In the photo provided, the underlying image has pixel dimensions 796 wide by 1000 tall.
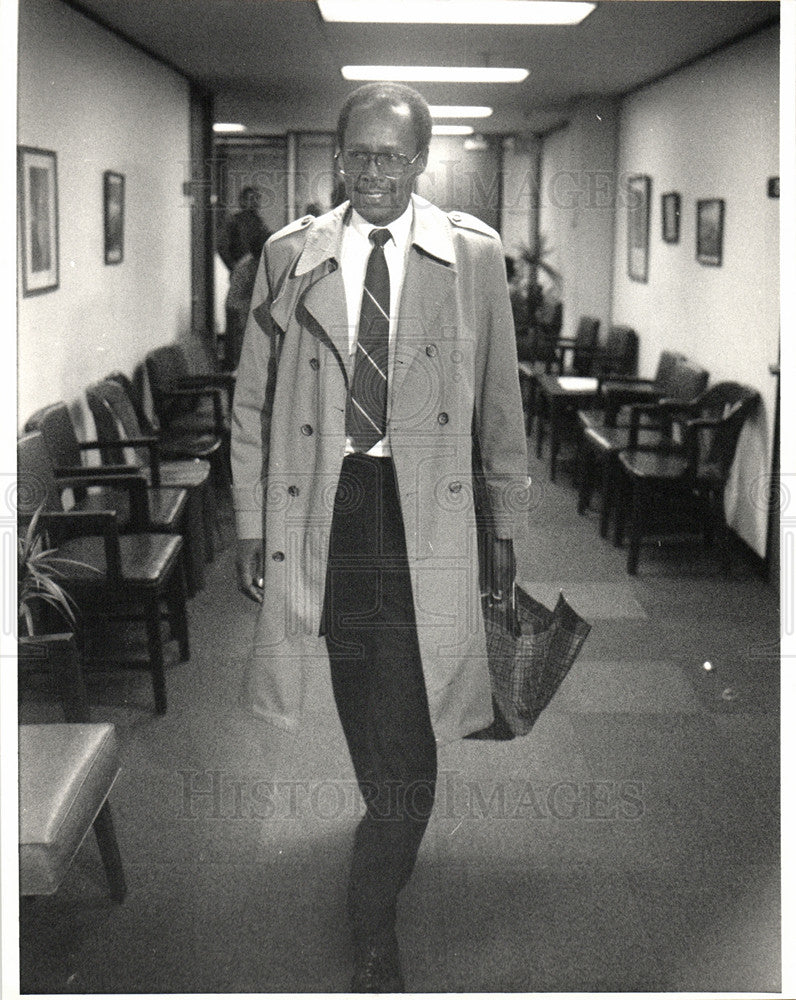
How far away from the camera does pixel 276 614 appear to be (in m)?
1.87

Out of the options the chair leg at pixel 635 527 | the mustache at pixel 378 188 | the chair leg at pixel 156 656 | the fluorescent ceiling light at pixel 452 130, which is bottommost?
the chair leg at pixel 156 656

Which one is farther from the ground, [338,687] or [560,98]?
[560,98]

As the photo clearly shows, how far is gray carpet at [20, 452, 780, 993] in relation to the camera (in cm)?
192

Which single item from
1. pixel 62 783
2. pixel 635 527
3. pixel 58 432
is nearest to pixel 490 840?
pixel 62 783

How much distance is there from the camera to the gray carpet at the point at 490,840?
1917mm

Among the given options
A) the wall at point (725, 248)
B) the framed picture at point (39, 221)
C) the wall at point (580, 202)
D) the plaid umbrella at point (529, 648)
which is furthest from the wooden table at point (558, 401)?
the framed picture at point (39, 221)

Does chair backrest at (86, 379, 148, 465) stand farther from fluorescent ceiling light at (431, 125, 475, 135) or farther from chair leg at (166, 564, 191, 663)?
fluorescent ceiling light at (431, 125, 475, 135)

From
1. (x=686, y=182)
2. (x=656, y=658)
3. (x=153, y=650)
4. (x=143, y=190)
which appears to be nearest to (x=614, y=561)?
(x=656, y=658)

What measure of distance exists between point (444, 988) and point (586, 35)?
199 centimetres

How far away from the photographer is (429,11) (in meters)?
1.93

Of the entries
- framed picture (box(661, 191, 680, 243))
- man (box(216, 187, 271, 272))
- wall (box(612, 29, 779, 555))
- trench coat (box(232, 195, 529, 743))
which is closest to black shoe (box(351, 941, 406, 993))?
trench coat (box(232, 195, 529, 743))

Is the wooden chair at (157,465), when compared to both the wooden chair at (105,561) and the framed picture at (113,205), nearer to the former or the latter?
the wooden chair at (105,561)

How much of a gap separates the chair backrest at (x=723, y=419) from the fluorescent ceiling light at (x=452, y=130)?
75.0 inches

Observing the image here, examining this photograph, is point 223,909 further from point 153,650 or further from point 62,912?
point 153,650
